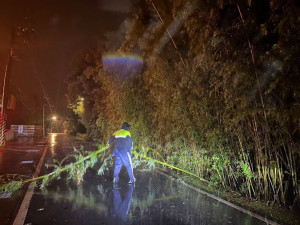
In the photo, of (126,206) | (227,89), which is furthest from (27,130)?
(227,89)

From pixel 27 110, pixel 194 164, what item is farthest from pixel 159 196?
pixel 27 110

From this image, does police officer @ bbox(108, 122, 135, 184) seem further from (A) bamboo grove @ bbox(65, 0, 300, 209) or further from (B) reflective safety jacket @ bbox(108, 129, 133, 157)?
(A) bamboo grove @ bbox(65, 0, 300, 209)

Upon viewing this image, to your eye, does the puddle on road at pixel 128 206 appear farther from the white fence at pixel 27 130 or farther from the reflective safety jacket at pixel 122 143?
the white fence at pixel 27 130

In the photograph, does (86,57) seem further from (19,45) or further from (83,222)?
(83,222)

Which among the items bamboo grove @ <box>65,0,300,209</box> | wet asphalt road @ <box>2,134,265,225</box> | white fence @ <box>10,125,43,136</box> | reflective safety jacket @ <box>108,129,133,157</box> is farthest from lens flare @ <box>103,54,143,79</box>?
white fence @ <box>10,125,43,136</box>

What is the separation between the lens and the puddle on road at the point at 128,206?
4566mm

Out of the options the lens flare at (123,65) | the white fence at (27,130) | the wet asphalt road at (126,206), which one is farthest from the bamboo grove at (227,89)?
the white fence at (27,130)

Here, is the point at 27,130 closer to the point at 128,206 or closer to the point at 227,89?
the point at 128,206

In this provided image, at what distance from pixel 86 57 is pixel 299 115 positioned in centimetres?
2152

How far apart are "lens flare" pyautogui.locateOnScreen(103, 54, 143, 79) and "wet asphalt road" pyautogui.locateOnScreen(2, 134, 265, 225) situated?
17.6 ft

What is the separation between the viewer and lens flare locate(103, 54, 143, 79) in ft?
36.2

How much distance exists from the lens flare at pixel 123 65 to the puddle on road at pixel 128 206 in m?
5.42

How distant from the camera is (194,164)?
339 inches

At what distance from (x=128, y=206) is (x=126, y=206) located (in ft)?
0.13
